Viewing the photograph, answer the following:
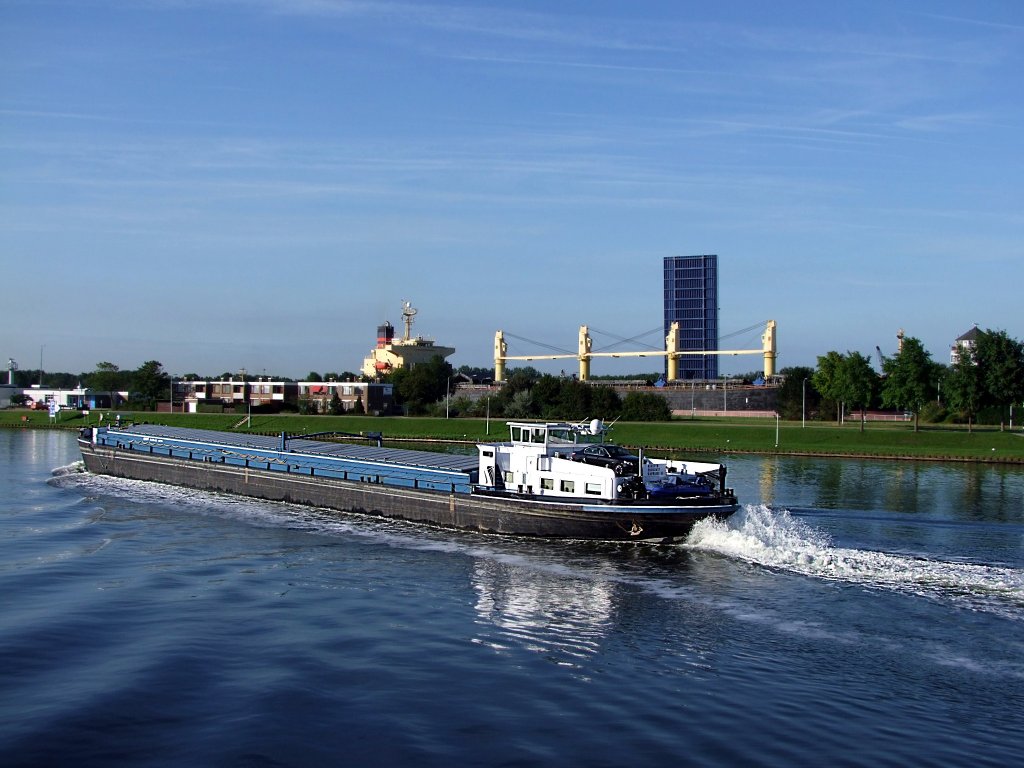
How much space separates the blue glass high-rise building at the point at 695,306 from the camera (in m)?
133

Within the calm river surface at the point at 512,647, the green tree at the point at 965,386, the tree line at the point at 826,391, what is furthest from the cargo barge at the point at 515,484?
the green tree at the point at 965,386

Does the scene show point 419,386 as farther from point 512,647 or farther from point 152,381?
point 512,647

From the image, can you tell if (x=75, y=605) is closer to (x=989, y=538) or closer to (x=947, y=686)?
Result: (x=947, y=686)

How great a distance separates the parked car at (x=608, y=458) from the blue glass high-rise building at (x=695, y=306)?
9871cm

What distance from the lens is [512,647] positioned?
2016 centimetres

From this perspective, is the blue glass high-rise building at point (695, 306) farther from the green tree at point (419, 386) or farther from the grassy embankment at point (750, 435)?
the grassy embankment at point (750, 435)

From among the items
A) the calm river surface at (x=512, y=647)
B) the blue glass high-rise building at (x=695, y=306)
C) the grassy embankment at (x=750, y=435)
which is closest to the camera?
the calm river surface at (x=512, y=647)

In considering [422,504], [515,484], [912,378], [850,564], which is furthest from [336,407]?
[850,564]

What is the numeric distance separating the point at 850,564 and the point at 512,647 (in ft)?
40.3

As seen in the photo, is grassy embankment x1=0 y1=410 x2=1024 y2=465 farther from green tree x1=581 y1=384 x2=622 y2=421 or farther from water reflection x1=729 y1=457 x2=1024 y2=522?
green tree x1=581 y1=384 x2=622 y2=421

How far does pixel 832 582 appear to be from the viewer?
84.3 ft

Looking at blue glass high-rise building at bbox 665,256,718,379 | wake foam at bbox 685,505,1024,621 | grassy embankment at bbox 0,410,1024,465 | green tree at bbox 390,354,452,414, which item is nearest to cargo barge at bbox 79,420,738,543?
wake foam at bbox 685,505,1024,621

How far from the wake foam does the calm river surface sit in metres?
0.11

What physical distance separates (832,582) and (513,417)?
73629mm
